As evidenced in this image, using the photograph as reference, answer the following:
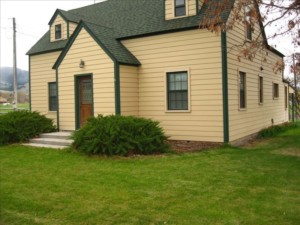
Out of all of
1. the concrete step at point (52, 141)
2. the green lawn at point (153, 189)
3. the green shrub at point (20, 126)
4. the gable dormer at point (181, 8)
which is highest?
the gable dormer at point (181, 8)

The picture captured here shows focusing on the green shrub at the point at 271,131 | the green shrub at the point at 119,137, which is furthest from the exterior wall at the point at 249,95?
the green shrub at the point at 119,137

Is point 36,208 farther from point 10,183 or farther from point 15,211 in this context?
point 10,183

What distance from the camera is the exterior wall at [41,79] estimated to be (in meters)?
18.5

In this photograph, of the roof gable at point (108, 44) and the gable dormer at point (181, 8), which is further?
the roof gable at point (108, 44)

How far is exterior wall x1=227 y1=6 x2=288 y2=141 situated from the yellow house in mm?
40

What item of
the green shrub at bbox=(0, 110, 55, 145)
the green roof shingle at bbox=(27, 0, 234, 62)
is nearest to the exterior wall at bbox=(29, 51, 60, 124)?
the green roof shingle at bbox=(27, 0, 234, 62)

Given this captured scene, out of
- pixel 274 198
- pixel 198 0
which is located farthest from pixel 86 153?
pixel 198 0

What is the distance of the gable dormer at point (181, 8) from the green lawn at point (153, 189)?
19.0ft

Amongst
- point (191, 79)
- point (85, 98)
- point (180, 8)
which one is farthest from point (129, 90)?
point (180, 8)

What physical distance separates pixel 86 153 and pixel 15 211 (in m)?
5.17

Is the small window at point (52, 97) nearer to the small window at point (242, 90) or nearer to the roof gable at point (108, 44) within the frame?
the roof gable at point (108, 44)

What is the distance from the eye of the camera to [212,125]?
12.3 metres

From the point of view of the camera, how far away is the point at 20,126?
1398 centimetres

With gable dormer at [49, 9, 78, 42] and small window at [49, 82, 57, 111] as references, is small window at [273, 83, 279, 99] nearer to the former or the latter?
gable dormer at [49, 9, 78, 42]
